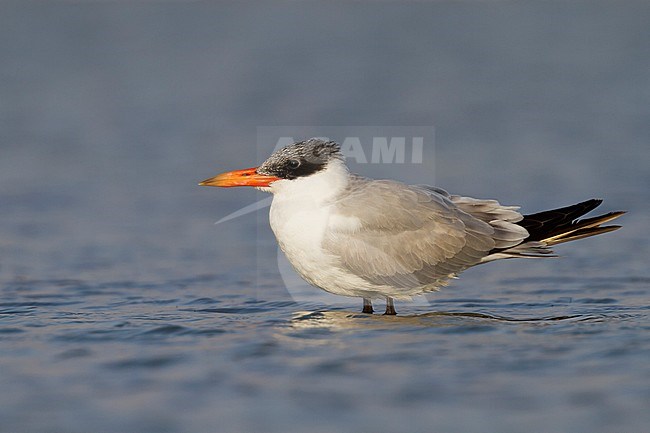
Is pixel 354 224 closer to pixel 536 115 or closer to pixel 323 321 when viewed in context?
pixel 323 321

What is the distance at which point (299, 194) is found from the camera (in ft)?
26.5

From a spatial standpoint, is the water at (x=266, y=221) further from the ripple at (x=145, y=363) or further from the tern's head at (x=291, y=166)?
the tern's head at (x=291, y=166)

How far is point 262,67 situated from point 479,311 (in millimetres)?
12412

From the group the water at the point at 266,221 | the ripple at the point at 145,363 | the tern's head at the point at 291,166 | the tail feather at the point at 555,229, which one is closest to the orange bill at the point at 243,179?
the tern's head at the point at 291,166

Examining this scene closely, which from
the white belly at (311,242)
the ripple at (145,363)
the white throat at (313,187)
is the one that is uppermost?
the white throat at (313,187)

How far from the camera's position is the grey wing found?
26.3 feet

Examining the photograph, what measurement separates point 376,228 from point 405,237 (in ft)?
0.90

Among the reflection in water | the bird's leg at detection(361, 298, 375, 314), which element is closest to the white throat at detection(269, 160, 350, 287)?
the reflection in water

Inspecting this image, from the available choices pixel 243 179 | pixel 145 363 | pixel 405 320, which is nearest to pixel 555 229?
pixel 405 320

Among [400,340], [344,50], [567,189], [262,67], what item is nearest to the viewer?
[400,340]

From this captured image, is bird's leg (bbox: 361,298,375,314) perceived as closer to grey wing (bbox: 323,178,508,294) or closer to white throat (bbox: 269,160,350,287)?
grey wing (bbox: 323,178,508,294)

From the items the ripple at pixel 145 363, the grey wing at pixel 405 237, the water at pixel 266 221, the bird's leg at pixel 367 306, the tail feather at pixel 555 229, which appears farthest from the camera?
the bird's leg at pixel 367 306

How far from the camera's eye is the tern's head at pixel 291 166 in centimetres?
805

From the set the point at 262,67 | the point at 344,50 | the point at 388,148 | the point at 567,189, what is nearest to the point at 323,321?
the point at 567,189
